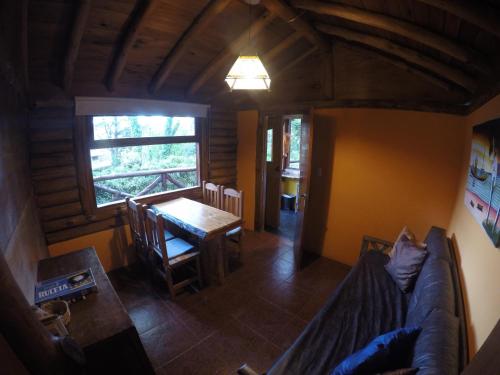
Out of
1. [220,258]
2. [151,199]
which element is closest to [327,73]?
[220,258]

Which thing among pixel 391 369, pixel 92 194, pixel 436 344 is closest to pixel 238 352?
pixel 391 369

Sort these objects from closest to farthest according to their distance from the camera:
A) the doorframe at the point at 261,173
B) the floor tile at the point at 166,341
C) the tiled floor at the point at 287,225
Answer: the floor tile at the point at 166,341
the doorframe at the point at 261,173
the tiled floor at the point at 287,225

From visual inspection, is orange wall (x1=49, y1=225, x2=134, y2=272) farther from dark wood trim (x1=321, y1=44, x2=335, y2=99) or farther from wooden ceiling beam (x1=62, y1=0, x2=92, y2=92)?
dark wood trim (x1=321, y1=44, x2=335, y2=99)

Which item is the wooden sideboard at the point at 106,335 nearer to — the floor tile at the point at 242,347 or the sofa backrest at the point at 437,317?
the floor tile at the point at 242,347

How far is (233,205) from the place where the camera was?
3.47m

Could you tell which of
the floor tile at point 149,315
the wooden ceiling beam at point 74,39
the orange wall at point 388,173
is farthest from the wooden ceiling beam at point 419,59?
the floor tile at point 149,315

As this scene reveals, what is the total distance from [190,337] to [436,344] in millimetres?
1944

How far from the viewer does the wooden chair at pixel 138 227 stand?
9.27ft

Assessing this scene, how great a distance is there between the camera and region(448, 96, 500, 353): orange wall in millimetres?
1263

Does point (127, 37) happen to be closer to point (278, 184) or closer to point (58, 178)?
point (58, 178)

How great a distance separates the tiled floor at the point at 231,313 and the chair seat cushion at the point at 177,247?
0.49 m

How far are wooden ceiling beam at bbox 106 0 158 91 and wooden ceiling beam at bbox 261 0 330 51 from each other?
1.00 metres

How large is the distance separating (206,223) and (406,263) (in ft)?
6.55

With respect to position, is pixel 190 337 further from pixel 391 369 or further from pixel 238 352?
pixel 391 369
